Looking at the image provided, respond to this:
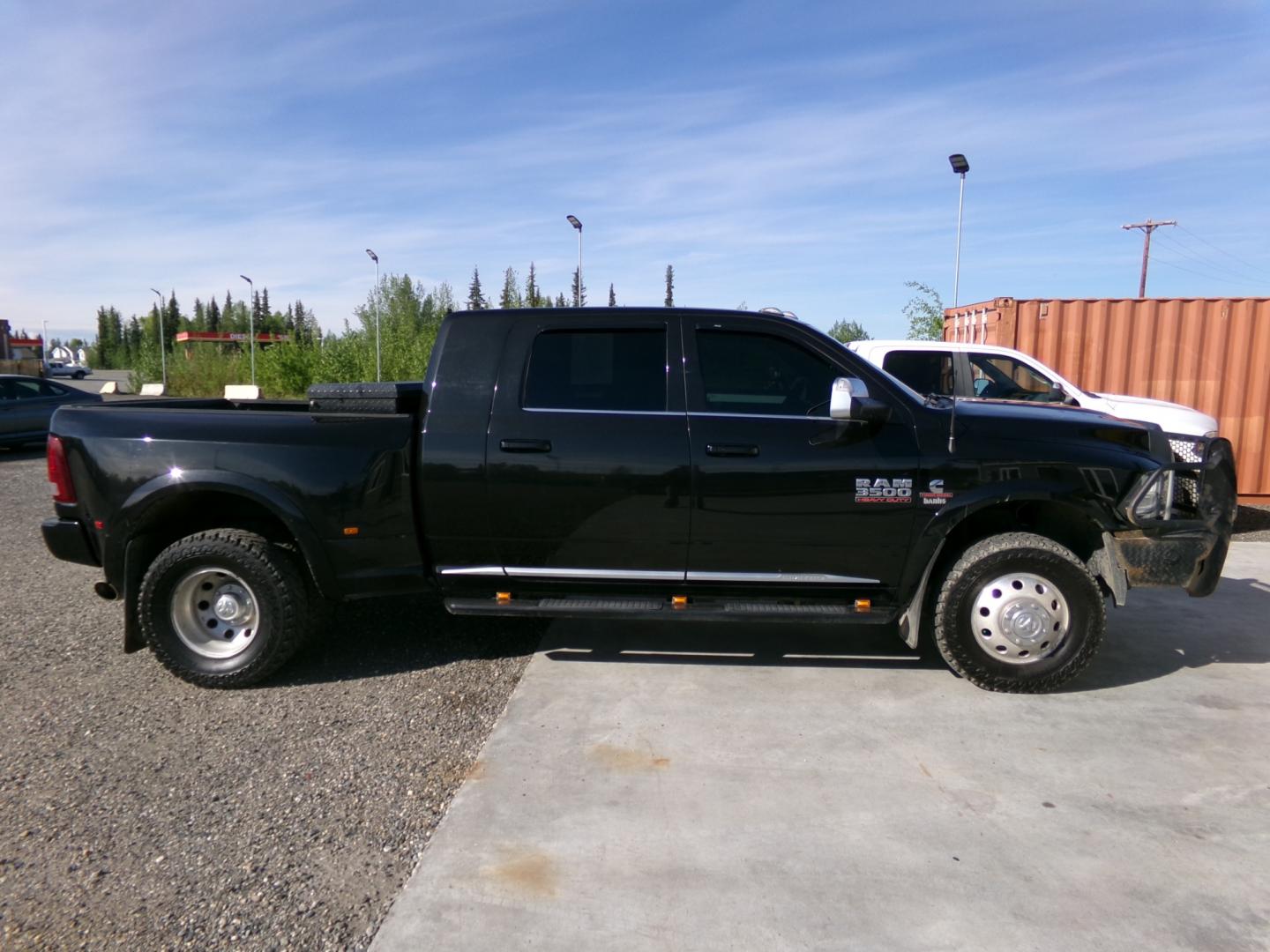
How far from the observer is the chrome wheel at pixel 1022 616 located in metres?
A: 4.45

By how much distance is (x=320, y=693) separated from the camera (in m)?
4.50

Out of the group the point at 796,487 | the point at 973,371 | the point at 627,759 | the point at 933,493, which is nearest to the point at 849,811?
the point at 627,759

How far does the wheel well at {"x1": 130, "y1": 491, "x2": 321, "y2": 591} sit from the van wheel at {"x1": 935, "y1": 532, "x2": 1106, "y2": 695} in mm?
3277

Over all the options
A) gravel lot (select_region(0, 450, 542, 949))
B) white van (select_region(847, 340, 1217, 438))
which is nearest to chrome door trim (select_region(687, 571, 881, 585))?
gravel lot (select_region(0, 450, 542, 949))

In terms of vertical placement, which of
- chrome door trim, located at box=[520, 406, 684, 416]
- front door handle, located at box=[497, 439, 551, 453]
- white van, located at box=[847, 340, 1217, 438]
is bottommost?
front door handle, located at box=[497, 439, 551, 453]

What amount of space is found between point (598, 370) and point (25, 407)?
49.0 feet

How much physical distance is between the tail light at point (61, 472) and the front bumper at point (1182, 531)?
5274mm

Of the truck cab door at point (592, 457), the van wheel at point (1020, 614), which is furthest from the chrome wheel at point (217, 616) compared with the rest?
the van wheel at point (1020, 614)

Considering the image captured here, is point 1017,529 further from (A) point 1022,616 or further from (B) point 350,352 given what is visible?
(B) point 350,352

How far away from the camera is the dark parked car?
49.6ft

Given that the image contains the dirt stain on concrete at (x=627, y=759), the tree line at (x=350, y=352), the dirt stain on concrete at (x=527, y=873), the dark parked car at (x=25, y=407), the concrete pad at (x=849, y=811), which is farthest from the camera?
the tree line at (x=350, y=352)

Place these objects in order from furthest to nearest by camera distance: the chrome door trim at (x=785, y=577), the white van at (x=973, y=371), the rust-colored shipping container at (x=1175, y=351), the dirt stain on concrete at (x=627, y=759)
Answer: the rust-colored shipping container at (x=1175, y=351) < the white van at (x=973, y=371) < the chrome door trim at (x=785, y=577) < the dirt stain on concrete at (x=627, y=759)

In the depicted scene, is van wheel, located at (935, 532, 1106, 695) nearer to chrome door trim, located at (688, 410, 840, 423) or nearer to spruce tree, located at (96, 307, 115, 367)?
chrome door trim, located at (688, 410, 840, 423)

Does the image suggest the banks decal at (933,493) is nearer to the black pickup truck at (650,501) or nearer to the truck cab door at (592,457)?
the black pickup truck at (650,501)
